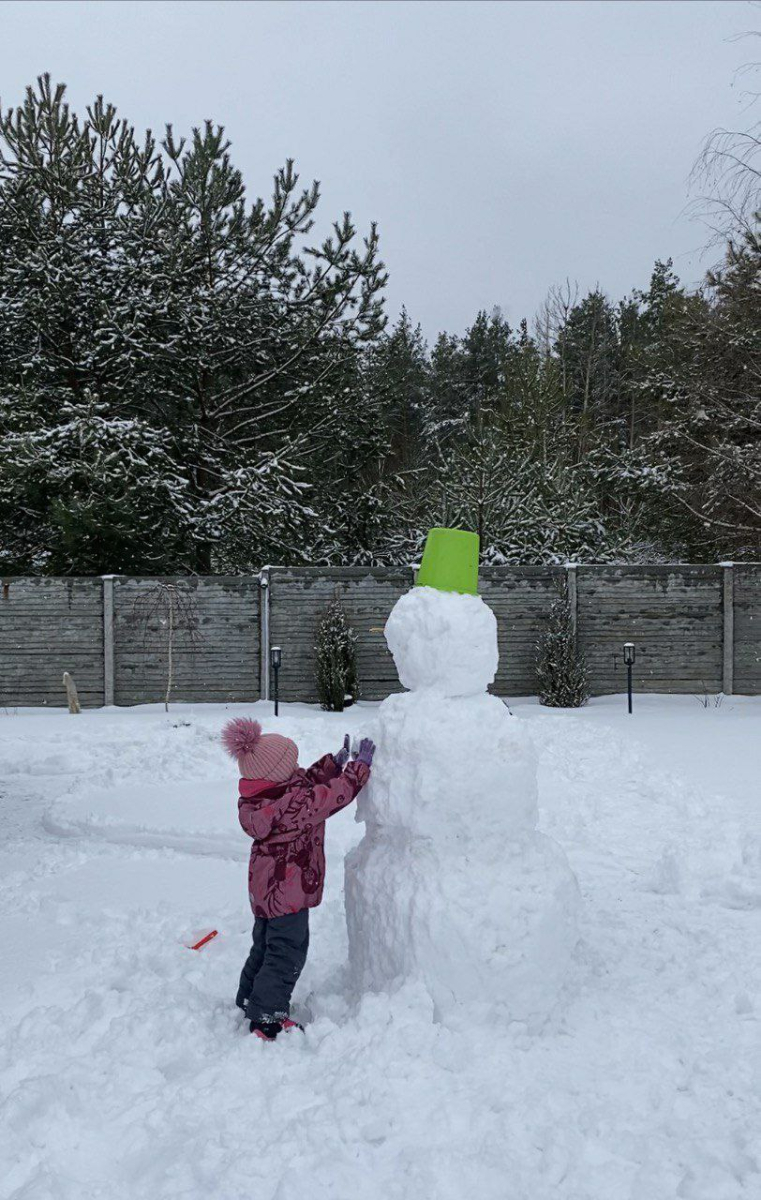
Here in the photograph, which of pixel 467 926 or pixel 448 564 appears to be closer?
pixel 467 926

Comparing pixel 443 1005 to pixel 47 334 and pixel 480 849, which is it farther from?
pixel 47 334

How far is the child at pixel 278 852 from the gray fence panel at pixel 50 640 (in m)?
9.53

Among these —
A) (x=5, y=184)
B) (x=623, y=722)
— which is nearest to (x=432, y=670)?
(x=623, y=722)

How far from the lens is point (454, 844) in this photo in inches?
140

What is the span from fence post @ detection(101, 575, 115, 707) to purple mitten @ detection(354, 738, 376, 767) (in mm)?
9508

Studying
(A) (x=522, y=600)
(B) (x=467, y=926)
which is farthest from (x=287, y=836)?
(A) (x=522, y=600)

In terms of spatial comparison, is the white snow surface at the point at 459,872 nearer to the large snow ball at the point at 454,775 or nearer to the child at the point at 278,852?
the large snow ball at the point at 454,775

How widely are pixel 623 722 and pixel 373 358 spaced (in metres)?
10.0

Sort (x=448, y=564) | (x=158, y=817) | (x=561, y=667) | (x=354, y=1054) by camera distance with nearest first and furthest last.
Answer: (x=354, y=1054)
(x=448, y=564)
(x=158, y=817)
(x=561, y=667)

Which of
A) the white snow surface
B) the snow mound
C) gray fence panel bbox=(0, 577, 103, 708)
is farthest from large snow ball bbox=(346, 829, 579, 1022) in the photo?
gray fence panel bbox=(0, 577, 103, 708)

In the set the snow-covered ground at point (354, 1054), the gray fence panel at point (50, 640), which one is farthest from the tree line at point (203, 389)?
the snow-covered ground at point (354, 1054)

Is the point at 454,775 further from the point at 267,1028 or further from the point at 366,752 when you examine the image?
the point at 267,1028

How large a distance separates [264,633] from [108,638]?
2.23 metres

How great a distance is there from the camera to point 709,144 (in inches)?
348
